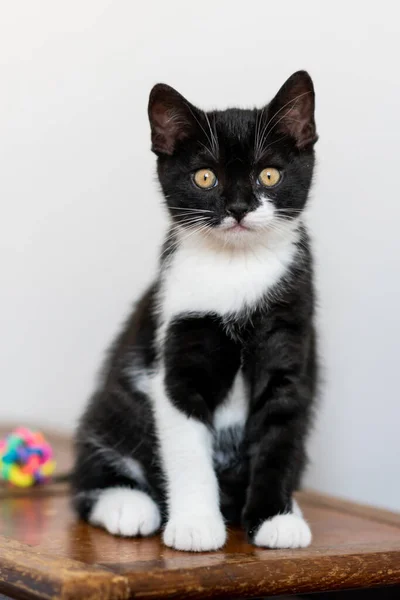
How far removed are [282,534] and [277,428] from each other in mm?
170

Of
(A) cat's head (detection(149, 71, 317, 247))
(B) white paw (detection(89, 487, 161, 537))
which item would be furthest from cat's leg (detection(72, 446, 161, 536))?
(A) cat's head (detection(149, 71, 317, 247))

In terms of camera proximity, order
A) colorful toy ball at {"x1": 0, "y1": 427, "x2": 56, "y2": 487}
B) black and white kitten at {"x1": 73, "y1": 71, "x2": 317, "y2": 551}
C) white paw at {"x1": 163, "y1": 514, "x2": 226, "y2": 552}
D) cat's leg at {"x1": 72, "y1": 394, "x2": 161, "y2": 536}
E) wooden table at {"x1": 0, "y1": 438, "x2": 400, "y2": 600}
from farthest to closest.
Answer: colorful toy ball at {"x1": 0, "y1": 427, "x2": 56, "y2": 487} < cat's leg at {"x1": 72, "y1": 394, "x2": 161, "y2": 536} < black and white kitten at {"x1": 73, "y1": 71, "x2": 317, "y2": 551} < white paw at {"x1": 163, "y1": 514, "x2": 226, "y2": 552} < wooden table at {"x1": 0, "y1": 438, "x2": 400, "y2": 600}

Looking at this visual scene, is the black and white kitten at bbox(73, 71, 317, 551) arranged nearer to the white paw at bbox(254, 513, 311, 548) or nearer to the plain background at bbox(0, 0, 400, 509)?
the white paw at bbox(254, 513, 311, 548)

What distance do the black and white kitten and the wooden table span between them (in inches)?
2.7

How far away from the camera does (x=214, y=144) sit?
131cm

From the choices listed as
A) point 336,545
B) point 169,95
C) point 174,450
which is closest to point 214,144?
point 169,95

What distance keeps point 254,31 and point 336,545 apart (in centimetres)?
133

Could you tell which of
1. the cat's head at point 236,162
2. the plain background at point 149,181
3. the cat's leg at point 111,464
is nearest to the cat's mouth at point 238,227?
the cat's head at point 236,162

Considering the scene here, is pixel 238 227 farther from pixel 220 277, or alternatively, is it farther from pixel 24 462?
pixel 24 462

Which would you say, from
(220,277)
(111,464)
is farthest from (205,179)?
(111,464)

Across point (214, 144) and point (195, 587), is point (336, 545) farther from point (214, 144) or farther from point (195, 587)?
point (214, 144)

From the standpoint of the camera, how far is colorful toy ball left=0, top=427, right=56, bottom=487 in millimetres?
1797

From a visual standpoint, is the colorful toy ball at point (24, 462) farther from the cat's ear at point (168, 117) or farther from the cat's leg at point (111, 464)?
the cat's ear at point (168, 117)

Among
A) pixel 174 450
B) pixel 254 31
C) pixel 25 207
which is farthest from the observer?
pixel 25 207
